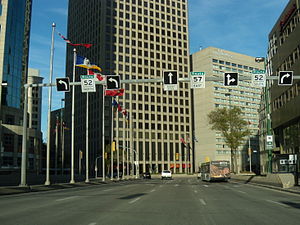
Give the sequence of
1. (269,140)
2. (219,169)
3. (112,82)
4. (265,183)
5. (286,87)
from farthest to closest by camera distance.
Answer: (286,87)
(219,169)
(265,183)
(269,140)
(112,82)

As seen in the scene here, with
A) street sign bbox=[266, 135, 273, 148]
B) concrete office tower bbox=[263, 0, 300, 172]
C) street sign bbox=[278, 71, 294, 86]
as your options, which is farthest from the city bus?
street sign bbox=[278, 71, 294, 86]

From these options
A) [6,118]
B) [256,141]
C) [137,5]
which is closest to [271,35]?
[6,118]

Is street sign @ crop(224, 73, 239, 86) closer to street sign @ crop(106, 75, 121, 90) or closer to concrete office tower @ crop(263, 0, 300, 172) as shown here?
street sign @ crop(106, 75, 121, 90)

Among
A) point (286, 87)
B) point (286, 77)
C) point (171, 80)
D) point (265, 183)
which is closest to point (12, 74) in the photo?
point (286, 87)

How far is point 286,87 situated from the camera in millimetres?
48344

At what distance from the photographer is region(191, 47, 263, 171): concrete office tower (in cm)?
12100

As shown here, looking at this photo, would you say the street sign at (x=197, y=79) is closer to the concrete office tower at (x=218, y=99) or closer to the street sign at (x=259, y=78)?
the street sign at (x=259, y=78)

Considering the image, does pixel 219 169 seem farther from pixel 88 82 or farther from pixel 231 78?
pixel 88 82

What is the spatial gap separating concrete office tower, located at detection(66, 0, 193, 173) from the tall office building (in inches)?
2260

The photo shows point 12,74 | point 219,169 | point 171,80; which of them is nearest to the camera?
point 171,80

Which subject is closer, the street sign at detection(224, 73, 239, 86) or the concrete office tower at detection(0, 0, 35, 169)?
the street sign at detection(224, 73, 239, 86)

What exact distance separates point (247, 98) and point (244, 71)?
1061 cm

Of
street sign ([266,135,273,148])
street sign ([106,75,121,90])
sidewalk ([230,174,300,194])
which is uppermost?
street sign ([106,75,121,90])

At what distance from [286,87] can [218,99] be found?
75.7 metres
